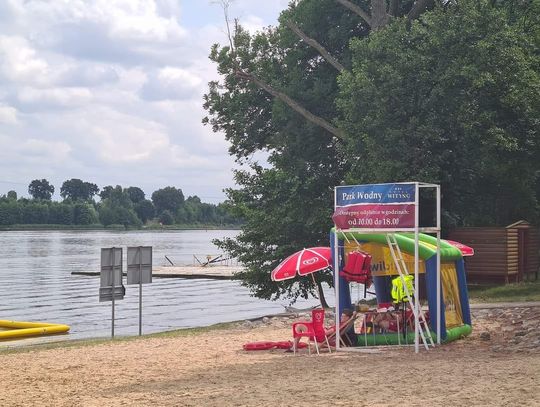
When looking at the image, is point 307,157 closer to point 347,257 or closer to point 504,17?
point 504,17

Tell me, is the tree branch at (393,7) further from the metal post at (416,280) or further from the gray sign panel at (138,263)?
the metal post at (416,280)

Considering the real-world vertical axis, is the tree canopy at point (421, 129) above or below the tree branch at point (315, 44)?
below

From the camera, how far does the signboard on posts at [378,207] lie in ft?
55.6

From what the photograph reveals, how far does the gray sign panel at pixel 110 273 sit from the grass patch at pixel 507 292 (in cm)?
1083

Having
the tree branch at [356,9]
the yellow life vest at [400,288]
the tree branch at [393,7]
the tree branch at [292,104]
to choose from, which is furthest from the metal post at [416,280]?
the tree branch at [393,7]

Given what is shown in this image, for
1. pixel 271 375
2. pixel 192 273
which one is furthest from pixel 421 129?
pixel 192 273

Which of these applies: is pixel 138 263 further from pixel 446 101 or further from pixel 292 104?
pixel 292 104

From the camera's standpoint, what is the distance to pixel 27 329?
27.1 m

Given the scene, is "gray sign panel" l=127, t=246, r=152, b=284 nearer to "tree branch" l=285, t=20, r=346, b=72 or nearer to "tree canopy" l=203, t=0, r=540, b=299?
"tree canopy" l=203, t=0, r=540, b=299

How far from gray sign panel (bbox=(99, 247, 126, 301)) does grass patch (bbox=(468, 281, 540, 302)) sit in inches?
426

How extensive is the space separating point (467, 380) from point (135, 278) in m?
13.6

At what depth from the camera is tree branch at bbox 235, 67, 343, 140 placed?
37.4 m

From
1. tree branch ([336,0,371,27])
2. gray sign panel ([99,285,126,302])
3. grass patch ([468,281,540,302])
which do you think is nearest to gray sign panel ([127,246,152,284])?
gray sign panel ([99,285,126,302])

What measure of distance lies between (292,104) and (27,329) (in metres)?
16.0
